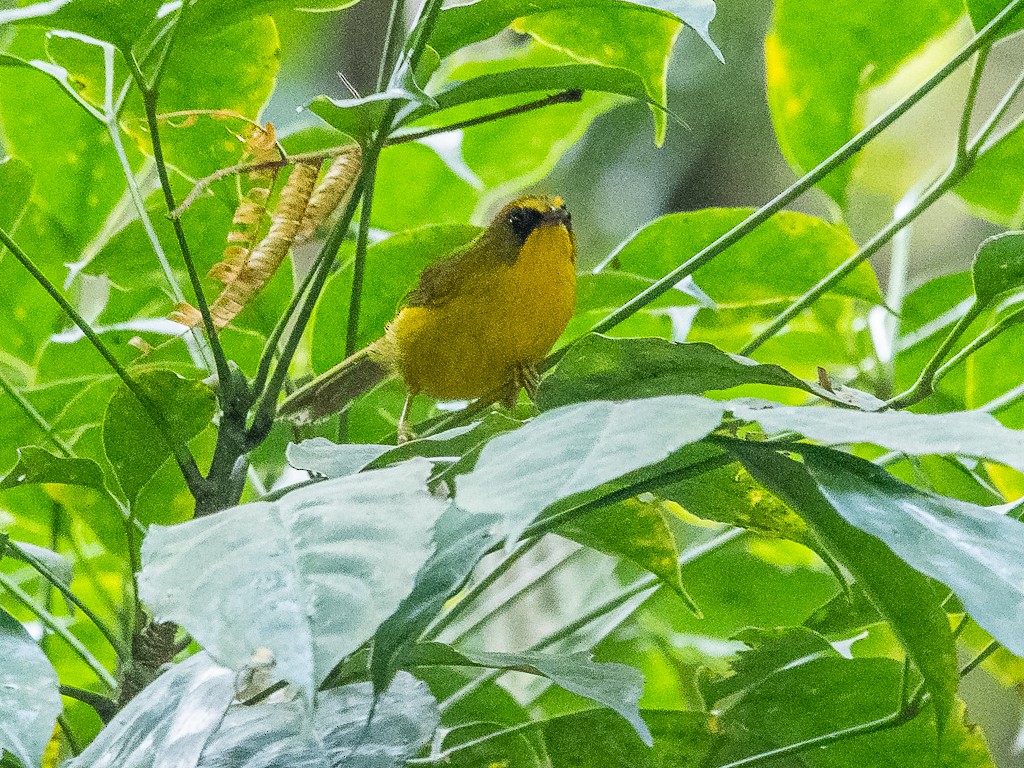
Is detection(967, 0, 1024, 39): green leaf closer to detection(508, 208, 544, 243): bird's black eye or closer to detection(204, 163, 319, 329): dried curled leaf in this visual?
detection(204, 163, 319, 329): dried curled leaf

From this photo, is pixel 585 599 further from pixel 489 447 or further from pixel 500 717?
pixel 489 447

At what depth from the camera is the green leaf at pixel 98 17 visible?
1.66 feet

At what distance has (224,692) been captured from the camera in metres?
0.38

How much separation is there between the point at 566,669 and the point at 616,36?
49 cm

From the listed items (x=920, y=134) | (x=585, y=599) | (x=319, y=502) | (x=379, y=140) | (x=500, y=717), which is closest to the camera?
(x=319, y=502)

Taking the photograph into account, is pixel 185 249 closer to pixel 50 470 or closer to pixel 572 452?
pixel 50 470

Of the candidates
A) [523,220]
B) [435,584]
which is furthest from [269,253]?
[523,220]

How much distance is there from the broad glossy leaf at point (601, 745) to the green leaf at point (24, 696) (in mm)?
251

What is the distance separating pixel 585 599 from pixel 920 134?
1.15 meters

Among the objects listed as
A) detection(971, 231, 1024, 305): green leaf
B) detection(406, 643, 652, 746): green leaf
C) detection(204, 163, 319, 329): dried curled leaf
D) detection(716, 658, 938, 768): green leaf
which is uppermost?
detection(204, 163, 319, 329): dried curled leaf

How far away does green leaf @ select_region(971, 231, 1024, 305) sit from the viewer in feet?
1.77

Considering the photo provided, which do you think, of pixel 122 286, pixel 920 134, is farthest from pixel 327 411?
pixel 920 134

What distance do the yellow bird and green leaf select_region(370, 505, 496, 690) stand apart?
1.95ft

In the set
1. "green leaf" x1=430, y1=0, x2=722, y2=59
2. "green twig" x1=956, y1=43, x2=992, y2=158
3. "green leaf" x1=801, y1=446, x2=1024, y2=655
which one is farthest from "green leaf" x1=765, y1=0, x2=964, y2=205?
"green leaf" x1=801, y1=446, x2=1024, y2=655
